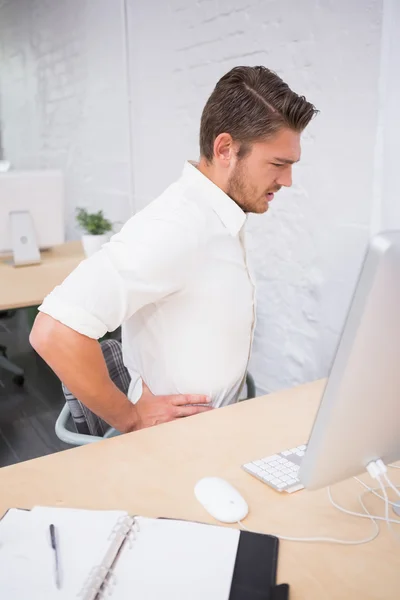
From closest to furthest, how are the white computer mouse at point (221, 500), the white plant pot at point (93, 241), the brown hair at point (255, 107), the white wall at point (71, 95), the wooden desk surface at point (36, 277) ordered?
the white computer mouse at point (221, 500) < the brown hair at point (255, 107) < the wooden desk surface at point (36, 277) < the white plant pot at point (93, 241) < the white wall at point (71, 95)

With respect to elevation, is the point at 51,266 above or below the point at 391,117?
below

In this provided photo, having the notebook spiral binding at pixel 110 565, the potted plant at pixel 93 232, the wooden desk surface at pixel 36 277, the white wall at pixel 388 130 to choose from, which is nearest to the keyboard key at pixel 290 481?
the notebook spiral binding at pixel 110 565

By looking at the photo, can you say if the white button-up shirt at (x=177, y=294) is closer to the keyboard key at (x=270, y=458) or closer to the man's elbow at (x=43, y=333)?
the man's elbow at (x=43, y=333)

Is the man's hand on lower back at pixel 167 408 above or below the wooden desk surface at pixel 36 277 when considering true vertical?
above

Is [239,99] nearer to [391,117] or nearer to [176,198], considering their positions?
[176,198]

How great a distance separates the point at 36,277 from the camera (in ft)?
8.44

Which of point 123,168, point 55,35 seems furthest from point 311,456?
point 55,35

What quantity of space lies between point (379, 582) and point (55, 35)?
4288mm

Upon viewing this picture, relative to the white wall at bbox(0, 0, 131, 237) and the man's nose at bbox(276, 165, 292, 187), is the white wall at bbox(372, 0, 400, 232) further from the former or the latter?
the white wall at bbox(0, 0, 131, 237)

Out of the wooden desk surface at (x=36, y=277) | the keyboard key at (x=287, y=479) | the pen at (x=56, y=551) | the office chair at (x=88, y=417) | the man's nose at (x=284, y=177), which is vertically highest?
the man's nose at (x=284, y=177)

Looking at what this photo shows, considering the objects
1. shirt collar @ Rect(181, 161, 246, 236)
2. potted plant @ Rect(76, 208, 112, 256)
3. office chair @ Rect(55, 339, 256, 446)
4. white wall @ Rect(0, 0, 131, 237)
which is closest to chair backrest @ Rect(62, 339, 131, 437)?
office chair @ Rect(55, 339, 256, 446)

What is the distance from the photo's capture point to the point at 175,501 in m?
0.92

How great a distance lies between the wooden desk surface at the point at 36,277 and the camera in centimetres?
225

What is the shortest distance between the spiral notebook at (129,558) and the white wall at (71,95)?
2893 millimetres
